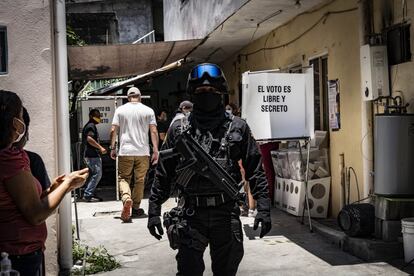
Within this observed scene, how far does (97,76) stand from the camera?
45.7ft

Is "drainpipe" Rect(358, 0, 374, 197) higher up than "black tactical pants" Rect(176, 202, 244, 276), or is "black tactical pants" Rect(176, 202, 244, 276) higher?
"drainpipe" Rect(358, 0, 374, 197)

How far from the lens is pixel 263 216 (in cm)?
379

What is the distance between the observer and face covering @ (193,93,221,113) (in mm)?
3803

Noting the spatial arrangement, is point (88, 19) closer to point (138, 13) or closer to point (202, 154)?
point (138, 13)

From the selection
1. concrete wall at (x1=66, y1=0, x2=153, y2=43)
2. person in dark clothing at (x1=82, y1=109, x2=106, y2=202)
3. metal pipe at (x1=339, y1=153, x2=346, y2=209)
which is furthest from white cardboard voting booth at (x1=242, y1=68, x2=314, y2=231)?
concrete wall at (x1=66, y1=0, x2=153, y2=43)

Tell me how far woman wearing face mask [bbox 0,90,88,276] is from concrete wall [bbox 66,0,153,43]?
1996cm

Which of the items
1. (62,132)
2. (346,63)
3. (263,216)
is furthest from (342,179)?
(263,216)

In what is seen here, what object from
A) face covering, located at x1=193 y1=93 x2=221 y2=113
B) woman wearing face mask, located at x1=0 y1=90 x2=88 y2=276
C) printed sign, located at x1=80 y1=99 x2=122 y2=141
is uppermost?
printed sign, located at x1=80 y1=99 x2=122 y2=141

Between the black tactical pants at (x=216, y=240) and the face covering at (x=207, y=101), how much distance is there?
26.1 inches

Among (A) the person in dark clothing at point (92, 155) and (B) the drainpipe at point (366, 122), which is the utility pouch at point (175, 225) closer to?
(B) the drainpipe at point (366, 122)

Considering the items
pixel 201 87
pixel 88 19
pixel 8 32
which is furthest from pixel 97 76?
pixel 201 87

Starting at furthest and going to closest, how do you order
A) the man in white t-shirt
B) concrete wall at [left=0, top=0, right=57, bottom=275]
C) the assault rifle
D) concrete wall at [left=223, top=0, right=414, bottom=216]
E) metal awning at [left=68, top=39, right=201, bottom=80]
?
metal awning at [left=68, top=39, right=201, bottom=80], the man in white t-shirt, concrete wall at [left=223, top=0, right=414, bottom=216], concrete wall at [left=0, top=0, right=57, bottom=275], the assault rifle

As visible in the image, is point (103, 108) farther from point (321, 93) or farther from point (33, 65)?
point (33, 65)

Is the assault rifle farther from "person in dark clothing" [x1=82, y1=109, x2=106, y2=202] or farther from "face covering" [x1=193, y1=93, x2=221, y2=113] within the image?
"person in dark clothing" [x1=82, y1=109, x2=106, y2=202]
